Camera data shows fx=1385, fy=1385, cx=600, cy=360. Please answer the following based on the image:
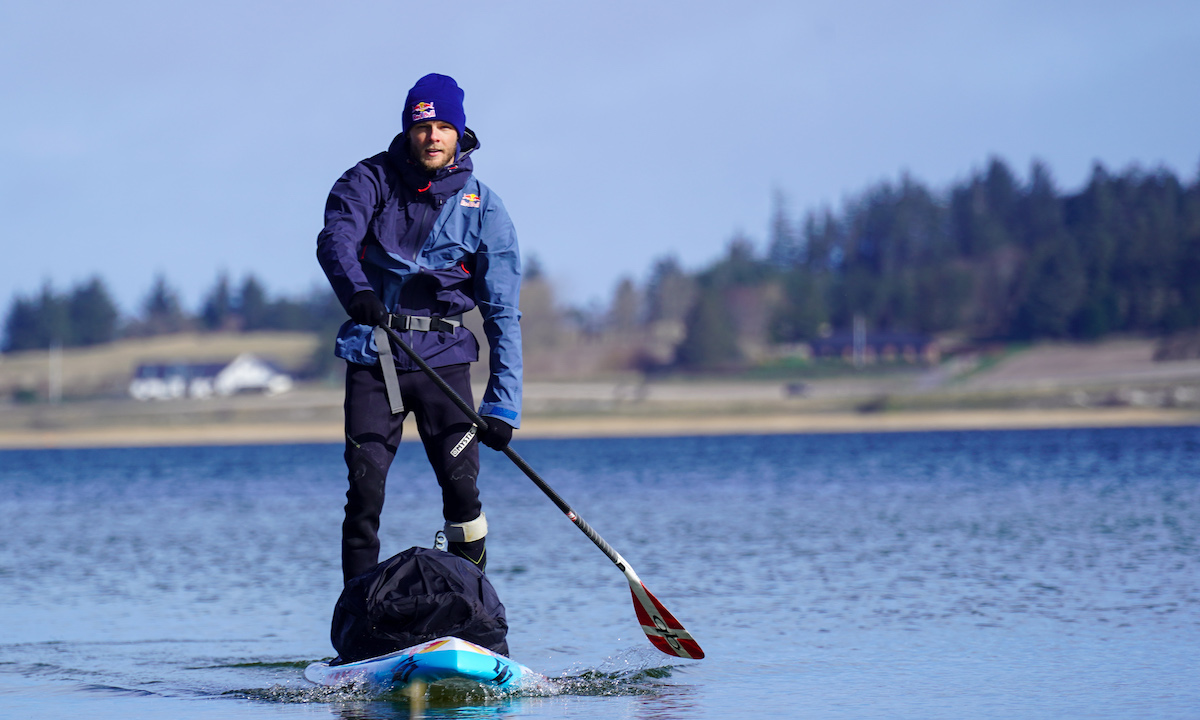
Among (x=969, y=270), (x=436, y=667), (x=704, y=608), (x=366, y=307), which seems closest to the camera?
(x=366, y=307)

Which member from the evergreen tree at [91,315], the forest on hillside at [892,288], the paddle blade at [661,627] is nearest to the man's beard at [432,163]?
the paddle blade at [661,627]

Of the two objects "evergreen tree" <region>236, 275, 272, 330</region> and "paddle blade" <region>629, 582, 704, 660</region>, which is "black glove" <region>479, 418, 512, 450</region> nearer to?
"paddle blade" <region>629, 582, 704, 660</region>

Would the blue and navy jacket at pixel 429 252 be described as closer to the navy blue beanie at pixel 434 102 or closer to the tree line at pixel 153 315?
the navy blue beanie at pixel 434 102

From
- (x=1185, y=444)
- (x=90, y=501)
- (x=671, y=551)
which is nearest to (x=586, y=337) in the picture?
(x=1185, y=444)

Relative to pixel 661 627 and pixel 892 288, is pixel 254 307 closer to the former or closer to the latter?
pixel 892 288

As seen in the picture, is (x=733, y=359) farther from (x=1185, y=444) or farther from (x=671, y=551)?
(x=671, y=551)

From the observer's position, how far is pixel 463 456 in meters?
5.61

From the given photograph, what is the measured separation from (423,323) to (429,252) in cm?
28

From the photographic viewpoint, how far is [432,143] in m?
5.35

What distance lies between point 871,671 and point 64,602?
5.51m

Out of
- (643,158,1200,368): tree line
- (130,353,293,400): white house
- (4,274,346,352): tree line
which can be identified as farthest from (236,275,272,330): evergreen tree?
(643,158,1200,368): tree line

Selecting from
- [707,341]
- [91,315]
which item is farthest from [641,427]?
[91,315]

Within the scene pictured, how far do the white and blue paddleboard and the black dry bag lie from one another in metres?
0.06

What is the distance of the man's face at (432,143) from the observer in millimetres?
5348
